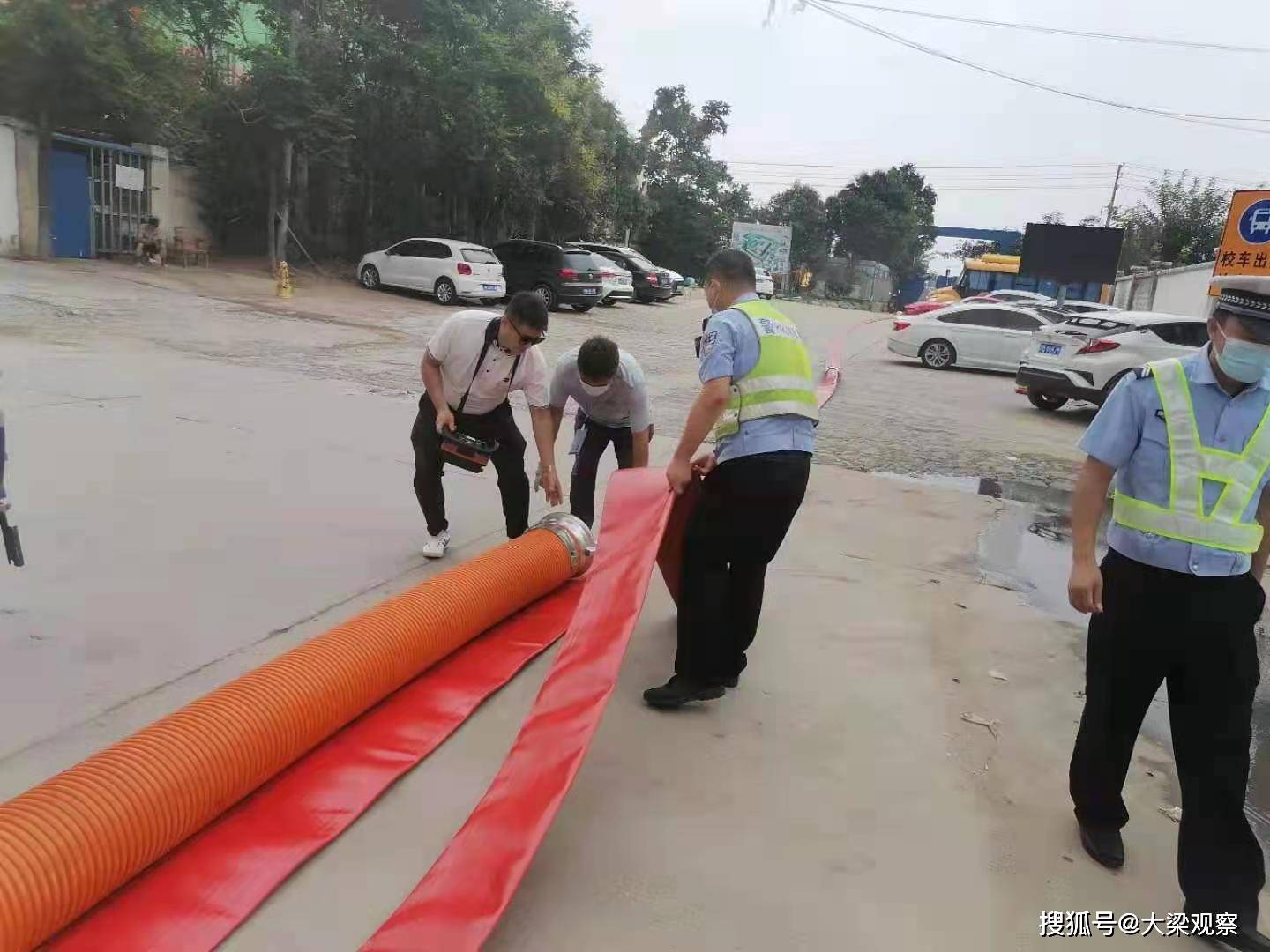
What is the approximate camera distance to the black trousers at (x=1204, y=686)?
8.11 ft

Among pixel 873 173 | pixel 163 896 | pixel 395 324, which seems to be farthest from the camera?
pixel 873 173

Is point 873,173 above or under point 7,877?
above

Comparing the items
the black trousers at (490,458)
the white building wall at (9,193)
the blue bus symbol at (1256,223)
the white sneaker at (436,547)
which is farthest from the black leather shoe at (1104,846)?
the white building wall at (9,193)

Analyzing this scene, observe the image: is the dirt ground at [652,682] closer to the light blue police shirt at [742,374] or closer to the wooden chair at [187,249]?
the light blue police shirt at [742,374]

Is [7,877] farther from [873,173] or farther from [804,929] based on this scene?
[873,173]

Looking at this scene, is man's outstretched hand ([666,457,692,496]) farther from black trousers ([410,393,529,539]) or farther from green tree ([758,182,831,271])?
green tree ([758,182,831,271])

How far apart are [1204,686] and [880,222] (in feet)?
176

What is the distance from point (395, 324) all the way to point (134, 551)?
37.3 ft

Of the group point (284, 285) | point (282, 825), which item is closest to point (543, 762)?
point (282, 825)

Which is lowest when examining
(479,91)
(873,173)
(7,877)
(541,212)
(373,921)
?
(373,921)

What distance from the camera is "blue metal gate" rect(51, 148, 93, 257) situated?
17516mm

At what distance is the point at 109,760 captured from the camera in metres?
2.41

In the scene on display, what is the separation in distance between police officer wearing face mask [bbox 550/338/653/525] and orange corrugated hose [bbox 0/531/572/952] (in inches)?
50.3

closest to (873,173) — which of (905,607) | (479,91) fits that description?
(479,91)
